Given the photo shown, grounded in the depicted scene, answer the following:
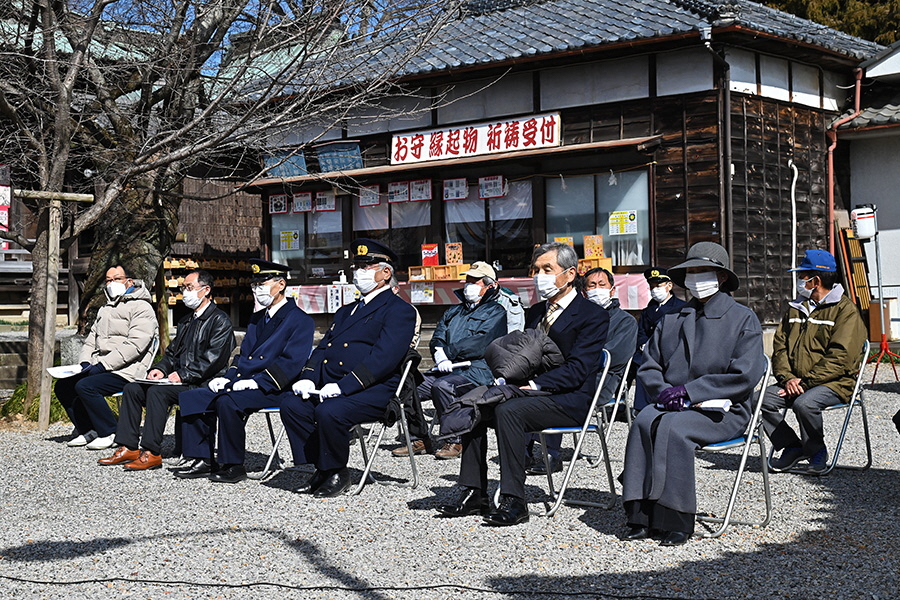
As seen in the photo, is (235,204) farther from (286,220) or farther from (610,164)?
(610,164)

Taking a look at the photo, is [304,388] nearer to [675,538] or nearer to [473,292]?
[473,292]

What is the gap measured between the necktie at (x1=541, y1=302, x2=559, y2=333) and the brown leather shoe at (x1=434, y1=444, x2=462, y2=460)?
2332mm

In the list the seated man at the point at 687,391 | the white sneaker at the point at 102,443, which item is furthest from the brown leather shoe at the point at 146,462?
the seated man at the point at 687,391

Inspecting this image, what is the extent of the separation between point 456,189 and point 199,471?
9178 millimetres

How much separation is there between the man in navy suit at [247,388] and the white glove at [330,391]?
23.4 inches

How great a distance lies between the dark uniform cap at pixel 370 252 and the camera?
23.3 feet

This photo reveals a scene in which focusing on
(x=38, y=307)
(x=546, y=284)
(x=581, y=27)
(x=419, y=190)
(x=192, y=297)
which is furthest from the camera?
(x=419, y=190)

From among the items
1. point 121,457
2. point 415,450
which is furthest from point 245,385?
point 415,450

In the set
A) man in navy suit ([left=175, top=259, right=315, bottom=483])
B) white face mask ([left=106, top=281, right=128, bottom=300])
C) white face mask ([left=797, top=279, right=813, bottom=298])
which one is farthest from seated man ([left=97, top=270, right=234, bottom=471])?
white face mask ([left=797, top=279, right=813, bottom=298])

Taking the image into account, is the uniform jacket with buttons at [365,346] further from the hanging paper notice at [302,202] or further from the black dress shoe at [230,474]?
the hanging paper notice at [302,202]

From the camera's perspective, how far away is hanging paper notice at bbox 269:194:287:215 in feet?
58.5

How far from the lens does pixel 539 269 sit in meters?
6.12

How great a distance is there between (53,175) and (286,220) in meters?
7.87

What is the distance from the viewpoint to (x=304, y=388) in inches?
269
